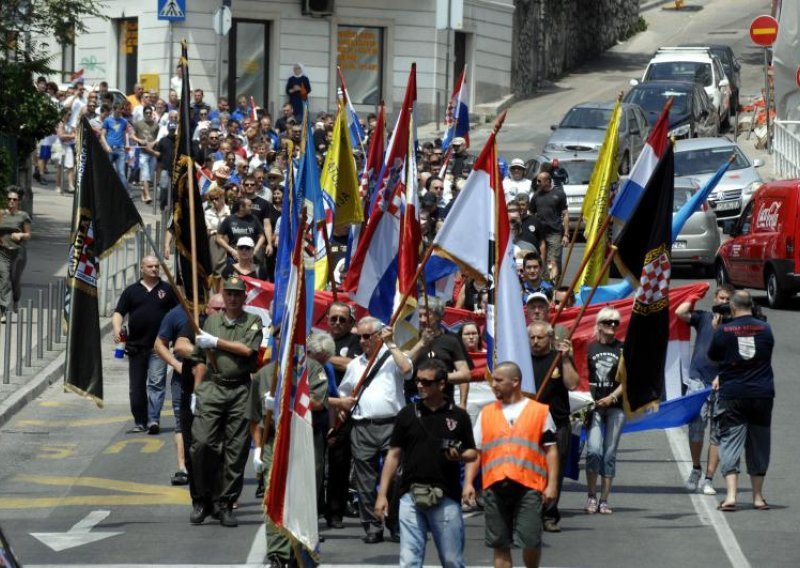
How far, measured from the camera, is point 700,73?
45875 millimetres

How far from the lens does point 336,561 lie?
1273 centimetres

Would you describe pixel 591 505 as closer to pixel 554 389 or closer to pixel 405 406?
pixel 554 389

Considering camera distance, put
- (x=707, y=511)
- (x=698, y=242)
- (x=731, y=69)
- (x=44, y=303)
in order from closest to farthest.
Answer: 1. (x=707, y=511)
2. (x=44, y=303)
3. (x=698, y=242)
4. (x=731, y=69)

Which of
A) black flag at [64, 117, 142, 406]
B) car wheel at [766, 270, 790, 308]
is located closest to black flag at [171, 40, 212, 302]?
black flag at [64, 117, 142, 406]

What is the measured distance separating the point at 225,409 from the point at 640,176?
4039 mm

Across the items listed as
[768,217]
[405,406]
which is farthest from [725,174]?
[405,406]

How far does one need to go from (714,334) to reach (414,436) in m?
4.46

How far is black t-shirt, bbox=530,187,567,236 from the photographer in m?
23.9

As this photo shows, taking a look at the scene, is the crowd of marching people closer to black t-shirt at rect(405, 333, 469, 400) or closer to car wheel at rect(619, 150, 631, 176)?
black t-shirt at rect(405, 333, 469, 400)

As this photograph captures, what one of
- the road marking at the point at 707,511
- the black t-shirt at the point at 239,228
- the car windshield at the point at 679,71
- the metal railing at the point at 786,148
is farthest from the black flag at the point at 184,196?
the car windshield at the point at 679,71

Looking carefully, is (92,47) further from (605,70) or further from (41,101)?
(41,101)

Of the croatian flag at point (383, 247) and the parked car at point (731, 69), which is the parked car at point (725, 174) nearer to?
the parked car at point (731, 69)

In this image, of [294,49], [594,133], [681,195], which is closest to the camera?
[681,195]

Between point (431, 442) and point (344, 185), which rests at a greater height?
point (344, 185)
